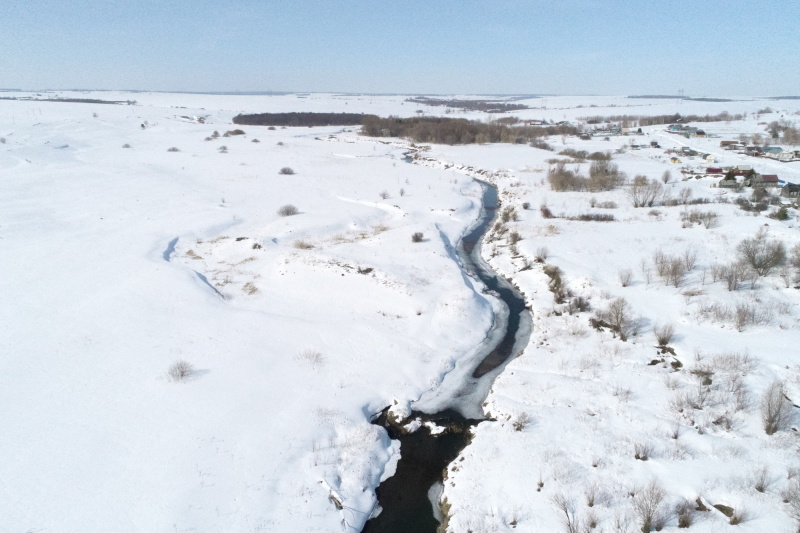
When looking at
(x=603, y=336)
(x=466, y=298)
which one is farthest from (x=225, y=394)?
(x=603, y=336)

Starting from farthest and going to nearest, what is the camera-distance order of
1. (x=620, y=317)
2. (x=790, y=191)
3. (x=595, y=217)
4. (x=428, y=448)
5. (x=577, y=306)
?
1. (x=790, y=191)
2. (x=595, y=217)
3. (x=577, y=306)
4. (x=620, y=317)
5. (x=428, y=448)

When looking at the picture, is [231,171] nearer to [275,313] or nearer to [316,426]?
[275,313]

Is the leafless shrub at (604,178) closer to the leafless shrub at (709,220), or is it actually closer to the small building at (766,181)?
the small building at (766,181)

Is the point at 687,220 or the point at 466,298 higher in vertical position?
the point at 687,220

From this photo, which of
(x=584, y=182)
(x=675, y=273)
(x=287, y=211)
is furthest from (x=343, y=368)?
(x=584, y=182)

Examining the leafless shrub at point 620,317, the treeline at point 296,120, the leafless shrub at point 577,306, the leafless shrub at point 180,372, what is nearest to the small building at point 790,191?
the leafless shrub at point 620,317

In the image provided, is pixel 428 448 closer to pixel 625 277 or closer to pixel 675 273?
pixel 625 277

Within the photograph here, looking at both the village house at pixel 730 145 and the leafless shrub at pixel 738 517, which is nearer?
the leafless shrub at pixel 738 517
